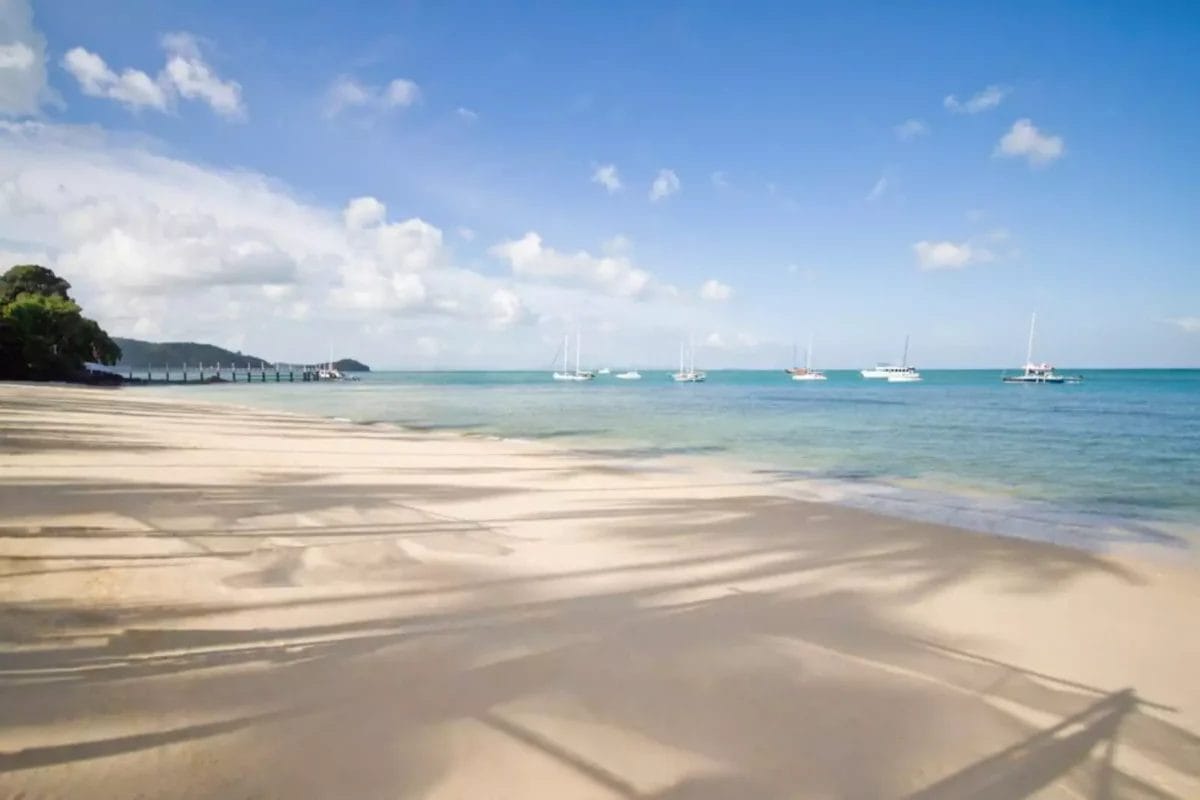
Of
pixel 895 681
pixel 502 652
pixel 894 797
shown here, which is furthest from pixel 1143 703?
pixel 502 652

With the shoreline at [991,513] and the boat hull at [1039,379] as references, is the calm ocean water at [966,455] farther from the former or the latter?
the boat hull at [1039,379]

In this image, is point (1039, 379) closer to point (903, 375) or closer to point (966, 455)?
point (903, 375)

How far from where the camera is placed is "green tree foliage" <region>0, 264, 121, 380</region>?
5434 cm

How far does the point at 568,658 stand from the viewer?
4.45m

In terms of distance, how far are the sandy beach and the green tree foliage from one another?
64.4 metres

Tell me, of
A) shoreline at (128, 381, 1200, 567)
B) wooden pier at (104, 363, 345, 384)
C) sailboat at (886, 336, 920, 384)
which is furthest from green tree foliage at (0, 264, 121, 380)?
sailboat at (886, 336, 920, 384)

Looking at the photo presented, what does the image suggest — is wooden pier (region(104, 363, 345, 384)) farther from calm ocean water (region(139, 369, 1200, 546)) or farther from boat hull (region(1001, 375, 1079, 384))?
boat hull (region(1001, 375, 1079, 384))

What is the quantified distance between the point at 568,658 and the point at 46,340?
76038mm

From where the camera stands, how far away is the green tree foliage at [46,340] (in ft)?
178

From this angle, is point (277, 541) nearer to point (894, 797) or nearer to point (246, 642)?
point (246, 642)

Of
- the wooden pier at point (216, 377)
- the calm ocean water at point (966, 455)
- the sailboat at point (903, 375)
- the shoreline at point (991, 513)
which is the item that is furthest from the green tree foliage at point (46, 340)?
the sailboat at point (903, 375)

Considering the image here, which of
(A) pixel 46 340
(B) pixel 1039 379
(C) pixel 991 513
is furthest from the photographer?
(B) pixel 1039 379

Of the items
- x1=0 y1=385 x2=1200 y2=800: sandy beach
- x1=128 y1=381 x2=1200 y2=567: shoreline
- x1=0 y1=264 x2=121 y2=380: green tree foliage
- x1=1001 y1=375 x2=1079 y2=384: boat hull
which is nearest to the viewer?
x1=0 y1=385 x2=1200 y2=800: sandy beach

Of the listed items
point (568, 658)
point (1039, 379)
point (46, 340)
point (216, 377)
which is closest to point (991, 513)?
point (568, 658)
